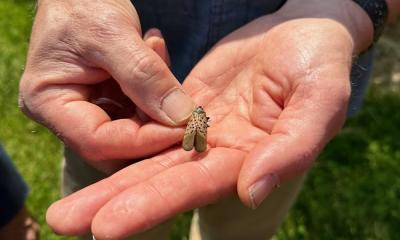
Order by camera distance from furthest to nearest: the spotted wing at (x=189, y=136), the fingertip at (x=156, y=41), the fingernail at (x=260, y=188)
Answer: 1. the fingertip at (x=156, y=41)
2. the spotted wing at (x=189, y=136)
3. the fingernail at (x=260, y=188)

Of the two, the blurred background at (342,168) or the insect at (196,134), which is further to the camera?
the blurred background at (342,168)

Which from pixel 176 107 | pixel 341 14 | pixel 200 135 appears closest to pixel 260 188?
pixel 200 135

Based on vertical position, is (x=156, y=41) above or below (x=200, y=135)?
above

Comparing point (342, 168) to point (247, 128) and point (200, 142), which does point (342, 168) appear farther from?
point (200, 142)

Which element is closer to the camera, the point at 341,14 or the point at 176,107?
the point at 176,107

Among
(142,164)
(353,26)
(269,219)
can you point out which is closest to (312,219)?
(269,219)

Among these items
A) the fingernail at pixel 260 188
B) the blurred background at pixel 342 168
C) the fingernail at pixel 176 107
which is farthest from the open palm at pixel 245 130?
the blurred background at pixel 342 168

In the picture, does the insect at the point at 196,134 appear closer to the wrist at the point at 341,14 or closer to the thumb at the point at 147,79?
the thumb at the point at 147,79

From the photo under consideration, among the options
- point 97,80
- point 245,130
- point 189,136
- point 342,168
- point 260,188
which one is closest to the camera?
point 260,188
